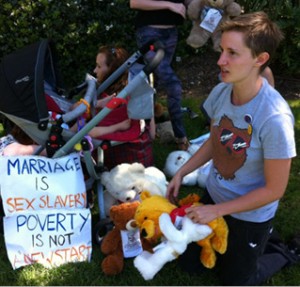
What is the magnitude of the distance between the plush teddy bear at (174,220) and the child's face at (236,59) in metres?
0.77

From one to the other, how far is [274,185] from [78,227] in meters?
1.39

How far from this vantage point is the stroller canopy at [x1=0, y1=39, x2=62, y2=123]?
8.98 ft

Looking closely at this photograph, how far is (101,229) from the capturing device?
2.98 m

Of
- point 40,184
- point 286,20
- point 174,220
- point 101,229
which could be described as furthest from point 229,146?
point 286,20

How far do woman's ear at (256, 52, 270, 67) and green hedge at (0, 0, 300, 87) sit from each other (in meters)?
3.45

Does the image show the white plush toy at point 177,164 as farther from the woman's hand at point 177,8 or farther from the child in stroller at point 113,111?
the woman's hand at point 177,8

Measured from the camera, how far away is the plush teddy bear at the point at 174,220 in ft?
7.46

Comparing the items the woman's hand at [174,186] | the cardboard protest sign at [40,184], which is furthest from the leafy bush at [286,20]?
the cardboard protest sign at [40,184]

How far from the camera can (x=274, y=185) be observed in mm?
2033

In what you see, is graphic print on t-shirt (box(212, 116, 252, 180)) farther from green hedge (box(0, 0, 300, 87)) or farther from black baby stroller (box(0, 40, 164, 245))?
green hedge (box(0, 0, 300, 87))

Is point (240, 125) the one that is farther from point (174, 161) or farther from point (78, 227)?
point (174, 161)

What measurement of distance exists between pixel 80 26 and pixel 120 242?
347 cm

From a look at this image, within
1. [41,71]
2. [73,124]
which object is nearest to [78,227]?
[73,124]

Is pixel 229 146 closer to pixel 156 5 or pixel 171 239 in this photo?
pixel 171 239
